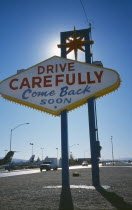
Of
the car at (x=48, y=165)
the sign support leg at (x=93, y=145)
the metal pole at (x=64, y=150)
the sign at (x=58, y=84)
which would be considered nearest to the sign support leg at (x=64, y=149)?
the metal pole at (x=64, y=150)

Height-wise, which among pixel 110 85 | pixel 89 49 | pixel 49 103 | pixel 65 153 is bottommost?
pixel 65 153

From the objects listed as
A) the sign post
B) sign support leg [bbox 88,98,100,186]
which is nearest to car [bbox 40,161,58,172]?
sign support leg [bbox 88,98,100,186]

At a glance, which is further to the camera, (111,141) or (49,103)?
(111,141)

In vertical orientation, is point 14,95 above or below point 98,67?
below

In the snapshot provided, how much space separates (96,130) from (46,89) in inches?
147

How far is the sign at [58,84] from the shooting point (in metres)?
11.5

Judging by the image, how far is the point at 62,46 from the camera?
1358 centimetres

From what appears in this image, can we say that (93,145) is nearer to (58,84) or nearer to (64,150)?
(64,150)

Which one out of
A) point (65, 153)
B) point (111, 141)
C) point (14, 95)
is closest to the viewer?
point (65, 153)

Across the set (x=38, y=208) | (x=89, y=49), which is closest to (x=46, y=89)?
(x=89, y=49)

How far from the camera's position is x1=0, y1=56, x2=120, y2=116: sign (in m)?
11.5

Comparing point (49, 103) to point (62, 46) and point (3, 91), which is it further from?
point (62, 46)

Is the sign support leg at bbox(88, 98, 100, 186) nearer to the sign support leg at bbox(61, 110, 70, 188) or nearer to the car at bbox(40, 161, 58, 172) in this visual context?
the sign support leg at bbox(61, 110, 70, 188)

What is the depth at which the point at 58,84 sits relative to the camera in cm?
1195
